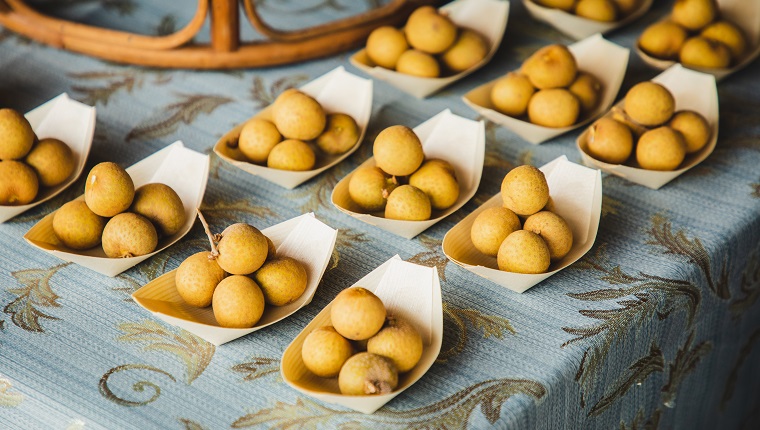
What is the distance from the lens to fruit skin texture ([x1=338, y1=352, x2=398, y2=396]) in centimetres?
68

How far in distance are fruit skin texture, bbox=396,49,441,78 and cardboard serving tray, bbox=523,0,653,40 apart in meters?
0.25

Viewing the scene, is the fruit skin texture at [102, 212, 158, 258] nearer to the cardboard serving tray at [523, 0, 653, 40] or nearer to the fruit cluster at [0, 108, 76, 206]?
the fruit cluster at [0, 108, 76, 206]

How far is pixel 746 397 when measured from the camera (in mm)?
1170

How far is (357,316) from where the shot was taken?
2.30 feet

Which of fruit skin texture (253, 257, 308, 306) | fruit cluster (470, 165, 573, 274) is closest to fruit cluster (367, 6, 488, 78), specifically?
fruit cluster (470, 165, 573, 274)

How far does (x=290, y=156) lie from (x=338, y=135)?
3.2 inches

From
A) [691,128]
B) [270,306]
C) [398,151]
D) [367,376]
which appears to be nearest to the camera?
[367,376]

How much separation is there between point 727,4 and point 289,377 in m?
0.96

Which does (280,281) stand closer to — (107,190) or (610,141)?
(107,190)

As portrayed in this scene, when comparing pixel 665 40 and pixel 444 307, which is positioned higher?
pixel 665 40

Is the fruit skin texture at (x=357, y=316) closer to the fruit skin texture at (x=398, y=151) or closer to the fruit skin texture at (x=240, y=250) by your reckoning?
A: the fruit skin texture at (x=240, y=250)

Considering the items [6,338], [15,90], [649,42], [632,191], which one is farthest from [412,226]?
[15,90]

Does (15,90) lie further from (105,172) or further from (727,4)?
(727,4)

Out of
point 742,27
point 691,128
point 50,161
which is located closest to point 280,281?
point 50,161
